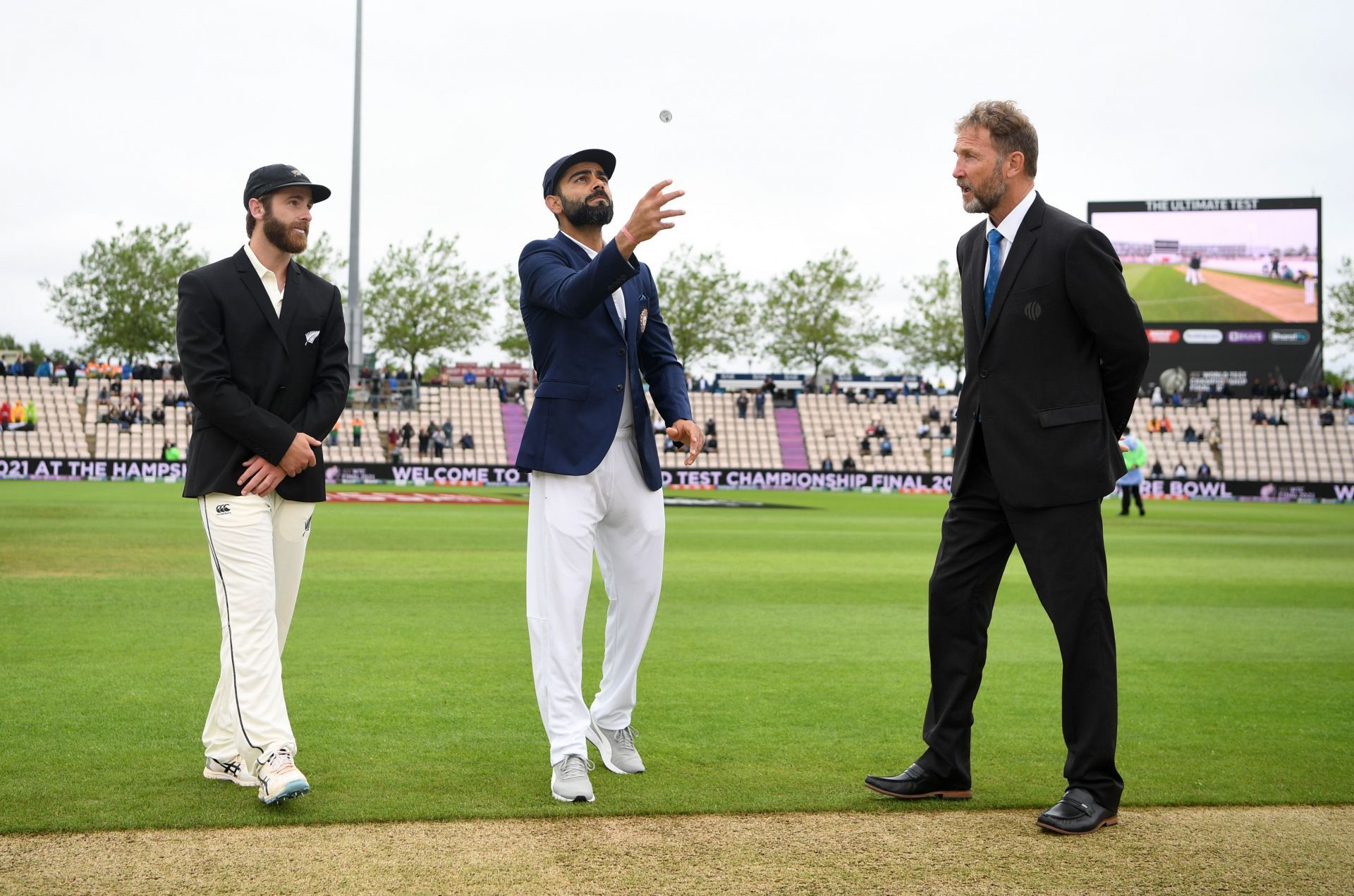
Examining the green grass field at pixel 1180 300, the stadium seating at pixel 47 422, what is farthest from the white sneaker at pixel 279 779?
the green grass field at pixel 1180 300

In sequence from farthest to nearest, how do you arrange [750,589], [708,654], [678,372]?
[750,589]
[708,654]
[678,372]

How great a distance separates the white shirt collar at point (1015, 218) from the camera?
16.0ft

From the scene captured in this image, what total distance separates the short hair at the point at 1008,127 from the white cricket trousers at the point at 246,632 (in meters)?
3.10

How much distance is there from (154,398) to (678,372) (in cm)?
4533

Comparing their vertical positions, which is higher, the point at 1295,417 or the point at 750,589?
the point at 1295,417

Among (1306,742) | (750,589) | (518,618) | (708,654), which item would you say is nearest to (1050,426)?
(1306,742)

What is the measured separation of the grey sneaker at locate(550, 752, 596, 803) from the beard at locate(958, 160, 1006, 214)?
8.38 ft

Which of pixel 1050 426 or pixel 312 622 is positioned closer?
pixel 1050 426

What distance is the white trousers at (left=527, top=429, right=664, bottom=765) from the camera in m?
5.00

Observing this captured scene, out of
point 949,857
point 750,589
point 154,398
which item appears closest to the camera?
point 949,857

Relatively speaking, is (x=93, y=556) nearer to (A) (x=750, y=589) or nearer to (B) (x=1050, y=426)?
(A) (x=750, y=589)

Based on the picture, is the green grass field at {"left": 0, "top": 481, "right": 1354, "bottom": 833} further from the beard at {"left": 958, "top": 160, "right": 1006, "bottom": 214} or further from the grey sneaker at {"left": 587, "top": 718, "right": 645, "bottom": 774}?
the beard at {"left": 958, "top": 160, "right": 1006, "bottom": 214}

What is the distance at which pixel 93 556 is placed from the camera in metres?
14.1

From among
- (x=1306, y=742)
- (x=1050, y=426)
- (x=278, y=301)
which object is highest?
(x=278, y=301)
